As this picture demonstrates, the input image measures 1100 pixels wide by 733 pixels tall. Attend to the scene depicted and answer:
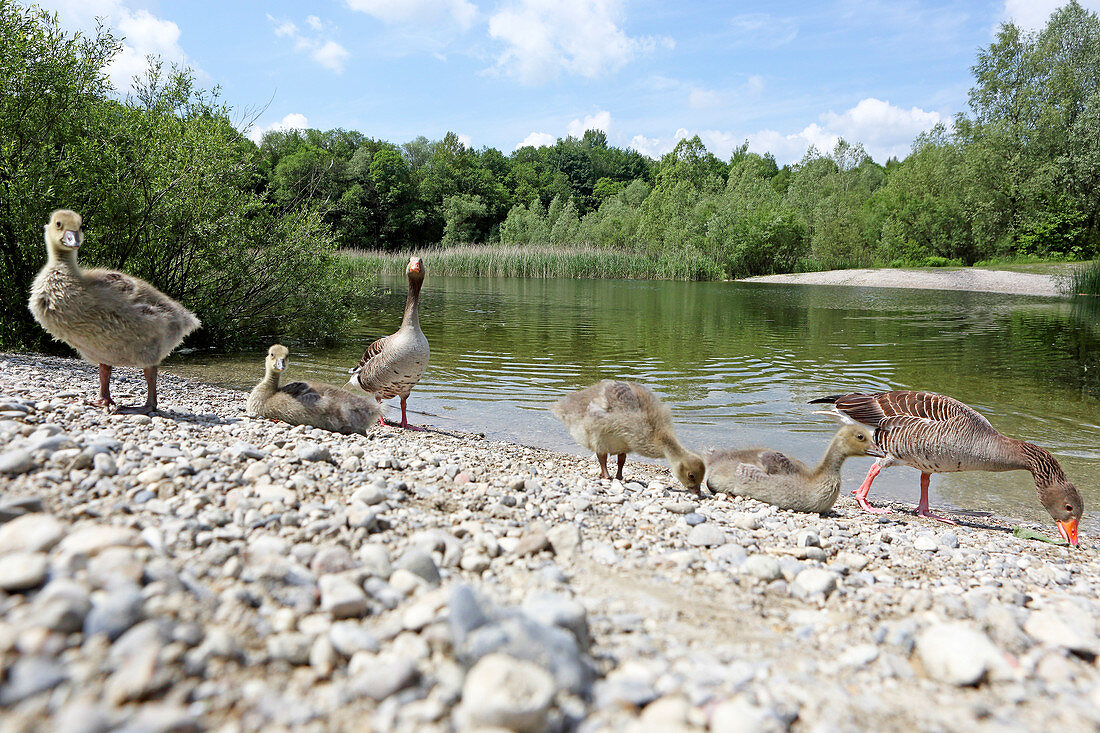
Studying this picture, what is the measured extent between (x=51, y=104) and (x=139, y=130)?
1.43 metres

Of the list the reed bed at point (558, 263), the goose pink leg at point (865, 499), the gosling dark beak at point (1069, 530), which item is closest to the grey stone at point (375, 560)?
the goose pink leg at point (865, 499)

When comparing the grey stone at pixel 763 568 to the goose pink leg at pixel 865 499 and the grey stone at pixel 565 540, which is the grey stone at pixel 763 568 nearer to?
the grey stone at pixel 565 540

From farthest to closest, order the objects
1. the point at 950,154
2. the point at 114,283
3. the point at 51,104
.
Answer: the point at 950,154 < the point at 51,104 < the point at 114,283

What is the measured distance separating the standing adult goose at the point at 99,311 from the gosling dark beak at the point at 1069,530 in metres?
9.31

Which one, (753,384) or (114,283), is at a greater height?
(114,283)

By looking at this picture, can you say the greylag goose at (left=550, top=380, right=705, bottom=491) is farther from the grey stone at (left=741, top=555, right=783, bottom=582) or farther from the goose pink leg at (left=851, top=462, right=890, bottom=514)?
the grey stone at (left=741, top=555, right=783, bottom=582)

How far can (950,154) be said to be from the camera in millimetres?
61281

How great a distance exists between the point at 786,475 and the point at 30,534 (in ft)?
20.2

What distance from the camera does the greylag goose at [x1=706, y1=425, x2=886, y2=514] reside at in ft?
21.1

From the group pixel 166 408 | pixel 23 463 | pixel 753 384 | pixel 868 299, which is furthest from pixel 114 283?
pixel 868 299

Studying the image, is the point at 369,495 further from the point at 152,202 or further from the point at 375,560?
the point at 152,202

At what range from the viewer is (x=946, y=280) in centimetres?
5472

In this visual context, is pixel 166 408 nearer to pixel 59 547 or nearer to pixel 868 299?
pixel 59 547

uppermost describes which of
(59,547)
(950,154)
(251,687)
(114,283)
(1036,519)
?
(950,154)
